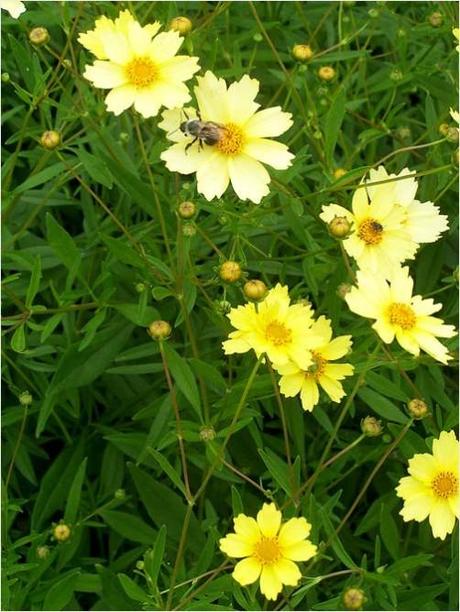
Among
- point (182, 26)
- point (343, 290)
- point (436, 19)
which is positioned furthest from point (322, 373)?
point (436, 19)

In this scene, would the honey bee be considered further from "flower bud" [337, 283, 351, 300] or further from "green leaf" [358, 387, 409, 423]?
"green leaf" [358, 387, 409, 423]

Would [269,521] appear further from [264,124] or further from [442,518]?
[264,124]

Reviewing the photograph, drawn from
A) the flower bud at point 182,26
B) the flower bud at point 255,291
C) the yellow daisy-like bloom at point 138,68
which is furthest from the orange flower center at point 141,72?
the flower bud at point 255,291

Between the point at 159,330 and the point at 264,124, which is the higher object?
the point at 264,124

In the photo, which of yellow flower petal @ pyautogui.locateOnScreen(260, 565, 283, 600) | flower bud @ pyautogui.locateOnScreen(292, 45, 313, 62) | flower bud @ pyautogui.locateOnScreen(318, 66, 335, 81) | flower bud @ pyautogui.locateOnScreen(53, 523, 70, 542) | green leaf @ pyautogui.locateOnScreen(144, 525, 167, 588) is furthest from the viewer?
flower bud @ pyautogui.locateOnScreen(318, 66, 335, 81)

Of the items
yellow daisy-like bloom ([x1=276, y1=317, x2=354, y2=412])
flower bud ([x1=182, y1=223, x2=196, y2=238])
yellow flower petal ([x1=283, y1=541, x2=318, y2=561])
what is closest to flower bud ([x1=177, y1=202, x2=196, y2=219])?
flower bud ([x1=182, y1=223, x2=196, y2=238])
